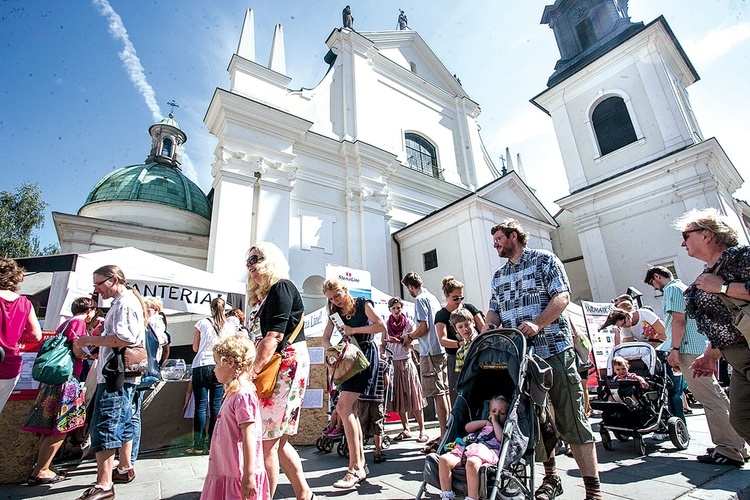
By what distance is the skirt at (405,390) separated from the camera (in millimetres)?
4770

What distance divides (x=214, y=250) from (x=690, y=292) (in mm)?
10483

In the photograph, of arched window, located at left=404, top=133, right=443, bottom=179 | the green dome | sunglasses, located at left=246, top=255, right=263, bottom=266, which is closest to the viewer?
sunglasses, located at left=246, top=255, right=263, bottom=266

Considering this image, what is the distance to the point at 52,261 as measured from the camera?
5855 millimetres

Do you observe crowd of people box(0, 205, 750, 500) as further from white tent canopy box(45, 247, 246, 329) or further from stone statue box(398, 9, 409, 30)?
stone statue box(398, 9, 409, 30)

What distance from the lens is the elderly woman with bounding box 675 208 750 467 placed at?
213 centimetres

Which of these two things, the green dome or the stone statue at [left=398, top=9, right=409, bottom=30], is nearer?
the green dome

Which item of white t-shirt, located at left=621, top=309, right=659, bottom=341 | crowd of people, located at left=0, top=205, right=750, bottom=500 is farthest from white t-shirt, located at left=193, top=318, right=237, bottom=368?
white t-shirt, located at left=621, top=309, right=659, bottom=341

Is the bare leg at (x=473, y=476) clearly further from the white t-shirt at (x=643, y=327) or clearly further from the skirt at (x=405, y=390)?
the white t-shirt at (x=643, y=327)

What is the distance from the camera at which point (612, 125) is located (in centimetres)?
1711

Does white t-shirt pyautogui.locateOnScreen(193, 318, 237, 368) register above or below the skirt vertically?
above

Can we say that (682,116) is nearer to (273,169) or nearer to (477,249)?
(477,249)

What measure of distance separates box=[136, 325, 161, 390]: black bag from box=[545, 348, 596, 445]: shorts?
3.49 meters

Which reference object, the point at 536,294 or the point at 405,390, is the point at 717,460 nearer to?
the point at 536,294

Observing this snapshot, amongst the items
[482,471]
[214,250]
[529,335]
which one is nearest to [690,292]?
[529,335]
